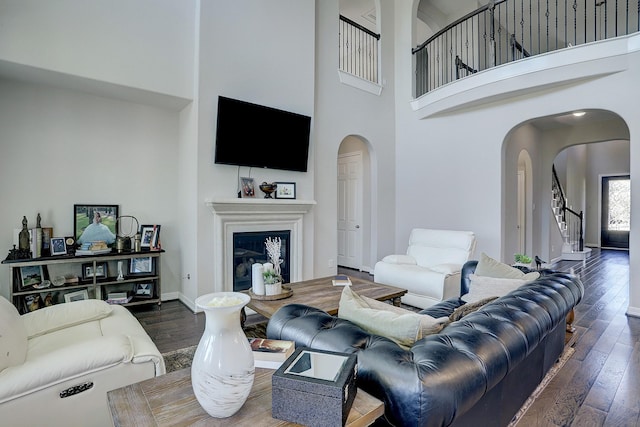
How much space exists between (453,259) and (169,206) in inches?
146

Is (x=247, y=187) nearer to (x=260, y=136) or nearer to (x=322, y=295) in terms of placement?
(x=260, y=136)

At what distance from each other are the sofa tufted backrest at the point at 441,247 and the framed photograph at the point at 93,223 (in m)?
3.81

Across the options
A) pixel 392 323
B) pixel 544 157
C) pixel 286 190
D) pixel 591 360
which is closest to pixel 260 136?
pixel 286 190

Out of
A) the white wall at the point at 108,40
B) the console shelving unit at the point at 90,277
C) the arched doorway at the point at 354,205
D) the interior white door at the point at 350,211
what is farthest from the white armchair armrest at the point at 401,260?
the white wall at the point at 108,40

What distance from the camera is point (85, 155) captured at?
12.4ft

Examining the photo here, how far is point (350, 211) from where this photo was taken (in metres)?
6.64

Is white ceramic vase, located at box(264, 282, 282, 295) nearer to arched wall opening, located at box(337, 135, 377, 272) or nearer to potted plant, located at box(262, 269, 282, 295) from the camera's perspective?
potted plant, located at box(262, 269, 282, 295)

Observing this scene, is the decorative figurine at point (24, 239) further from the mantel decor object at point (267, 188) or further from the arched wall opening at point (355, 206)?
the arched wall opening at point (355, 206)

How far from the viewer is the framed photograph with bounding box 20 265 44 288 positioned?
329 cm

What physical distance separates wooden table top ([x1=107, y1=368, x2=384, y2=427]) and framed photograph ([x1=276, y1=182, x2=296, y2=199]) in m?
3.33

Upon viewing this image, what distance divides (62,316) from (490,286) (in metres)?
2.94

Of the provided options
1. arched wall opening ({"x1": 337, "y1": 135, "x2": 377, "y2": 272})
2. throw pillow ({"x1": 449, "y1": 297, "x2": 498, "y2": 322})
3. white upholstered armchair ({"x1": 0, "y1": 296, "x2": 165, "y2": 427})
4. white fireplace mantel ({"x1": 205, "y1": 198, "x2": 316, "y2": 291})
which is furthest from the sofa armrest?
arched wall opening ({"x1": 337, "y1": 135, "x2": 377, "y2": 272})

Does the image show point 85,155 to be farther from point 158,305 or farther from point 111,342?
point 111,342

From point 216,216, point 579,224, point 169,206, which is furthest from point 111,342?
point 579,224
